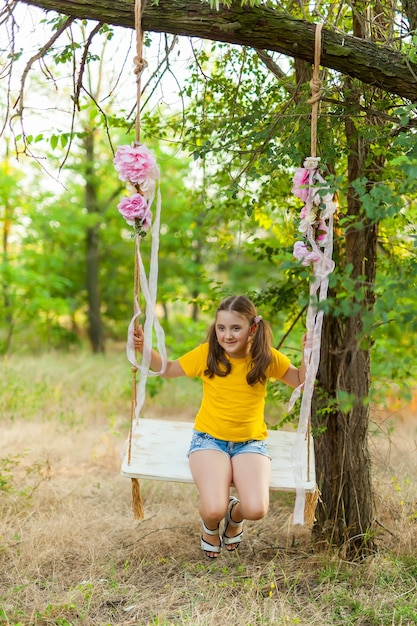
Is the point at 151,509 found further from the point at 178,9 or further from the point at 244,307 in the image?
the point at 178,9

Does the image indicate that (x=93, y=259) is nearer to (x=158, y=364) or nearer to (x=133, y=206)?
(x=158, y=364)

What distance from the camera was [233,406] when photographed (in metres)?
3.27

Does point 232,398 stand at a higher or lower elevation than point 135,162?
lower

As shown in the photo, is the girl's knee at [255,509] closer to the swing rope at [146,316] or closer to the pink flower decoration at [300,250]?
the swing rope at [146,316]

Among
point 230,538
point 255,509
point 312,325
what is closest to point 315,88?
point 312,325

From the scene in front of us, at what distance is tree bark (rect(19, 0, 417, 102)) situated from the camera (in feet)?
8.35

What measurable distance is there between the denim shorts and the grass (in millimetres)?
519

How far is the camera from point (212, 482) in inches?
119

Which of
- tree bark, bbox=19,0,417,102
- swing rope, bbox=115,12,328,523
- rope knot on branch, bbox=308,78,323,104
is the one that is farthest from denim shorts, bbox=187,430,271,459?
tree bark, bbox=19,0,417,102

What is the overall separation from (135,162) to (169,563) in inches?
73.2

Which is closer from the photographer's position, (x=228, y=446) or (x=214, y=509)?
(x=214, y=509)

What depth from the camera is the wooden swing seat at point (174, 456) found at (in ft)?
9.48

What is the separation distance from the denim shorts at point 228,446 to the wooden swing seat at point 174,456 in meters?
0.05

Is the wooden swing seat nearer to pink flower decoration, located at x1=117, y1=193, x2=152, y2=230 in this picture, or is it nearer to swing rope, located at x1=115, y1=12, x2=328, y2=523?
swing rope, located at x1=115, y1=12, x2=328, y2=523
